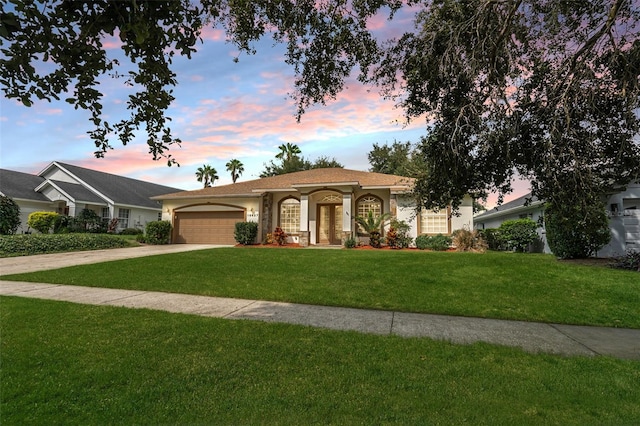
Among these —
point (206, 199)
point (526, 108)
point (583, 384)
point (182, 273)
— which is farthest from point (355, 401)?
point (206, 199)

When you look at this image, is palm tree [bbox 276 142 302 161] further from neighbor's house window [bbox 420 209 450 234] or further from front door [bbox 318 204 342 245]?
neighbor's house window [bbox 420 209 450 234]

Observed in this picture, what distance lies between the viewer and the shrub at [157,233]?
68.5 feet

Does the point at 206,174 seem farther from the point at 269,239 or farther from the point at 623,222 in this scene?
the point at 623,222

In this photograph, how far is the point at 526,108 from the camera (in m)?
5.94

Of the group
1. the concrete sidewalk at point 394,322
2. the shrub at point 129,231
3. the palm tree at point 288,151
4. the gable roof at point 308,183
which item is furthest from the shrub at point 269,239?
the palm tree at point 288,151

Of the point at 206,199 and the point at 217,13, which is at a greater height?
the point at 217,13

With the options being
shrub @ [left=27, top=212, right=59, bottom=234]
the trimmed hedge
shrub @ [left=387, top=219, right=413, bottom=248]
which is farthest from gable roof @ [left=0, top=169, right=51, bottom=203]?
shrub @ [left=387, top=219, right=413, bottom=248]

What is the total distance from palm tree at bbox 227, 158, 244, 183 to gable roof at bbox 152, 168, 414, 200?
2279cm

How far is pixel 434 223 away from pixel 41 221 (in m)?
24.3

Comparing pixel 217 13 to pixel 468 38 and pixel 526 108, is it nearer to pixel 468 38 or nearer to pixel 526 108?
pixel 468 38

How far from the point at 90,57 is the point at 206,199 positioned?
18.1 m

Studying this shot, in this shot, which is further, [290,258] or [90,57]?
[290,258]

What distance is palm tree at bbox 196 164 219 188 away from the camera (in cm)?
4466

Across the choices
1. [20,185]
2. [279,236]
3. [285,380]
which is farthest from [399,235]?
[20,185]
